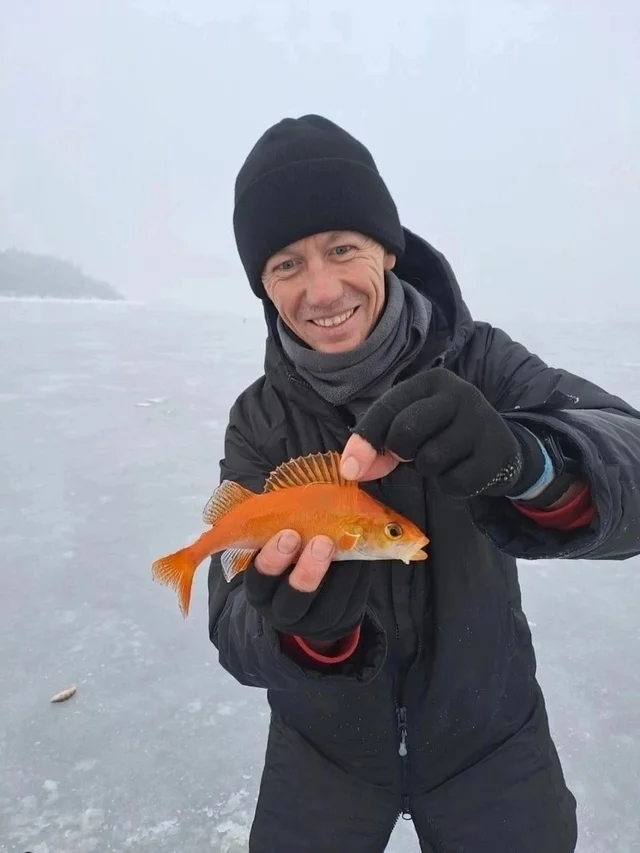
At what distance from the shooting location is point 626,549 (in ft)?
4.99

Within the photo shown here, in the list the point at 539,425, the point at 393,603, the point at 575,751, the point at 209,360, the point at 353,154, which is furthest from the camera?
the point at 209,360

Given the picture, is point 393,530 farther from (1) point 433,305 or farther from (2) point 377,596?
(1) point 433,305

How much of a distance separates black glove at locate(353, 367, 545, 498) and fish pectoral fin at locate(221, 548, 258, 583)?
0.57 meters

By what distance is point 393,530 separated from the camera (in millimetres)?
1509

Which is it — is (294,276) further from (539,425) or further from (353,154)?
(539,425)

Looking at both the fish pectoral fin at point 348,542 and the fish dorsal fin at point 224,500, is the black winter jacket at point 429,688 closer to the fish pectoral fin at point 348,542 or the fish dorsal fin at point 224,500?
the fish dorsal fin at point 224,500

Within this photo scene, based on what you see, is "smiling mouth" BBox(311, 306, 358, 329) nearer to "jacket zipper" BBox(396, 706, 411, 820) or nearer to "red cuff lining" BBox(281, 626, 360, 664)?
"red cuff lining" BBox(281, 626, 360, 664)

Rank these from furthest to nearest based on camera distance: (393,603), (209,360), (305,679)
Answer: (209,360) → (393,603) → (305,679)

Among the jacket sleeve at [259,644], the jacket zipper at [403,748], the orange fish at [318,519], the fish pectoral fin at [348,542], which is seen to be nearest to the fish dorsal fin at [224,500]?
the orange fish at [318,519]

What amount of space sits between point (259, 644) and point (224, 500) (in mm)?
413

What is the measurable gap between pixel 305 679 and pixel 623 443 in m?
1.01

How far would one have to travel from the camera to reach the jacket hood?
1.97 meters

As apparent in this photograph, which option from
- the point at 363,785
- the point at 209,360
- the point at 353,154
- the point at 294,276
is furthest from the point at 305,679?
the point at 209,360

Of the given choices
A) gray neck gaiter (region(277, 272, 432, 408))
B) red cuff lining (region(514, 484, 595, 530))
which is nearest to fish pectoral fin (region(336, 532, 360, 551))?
red cuff lining (region(514, 484, 595, 530))
